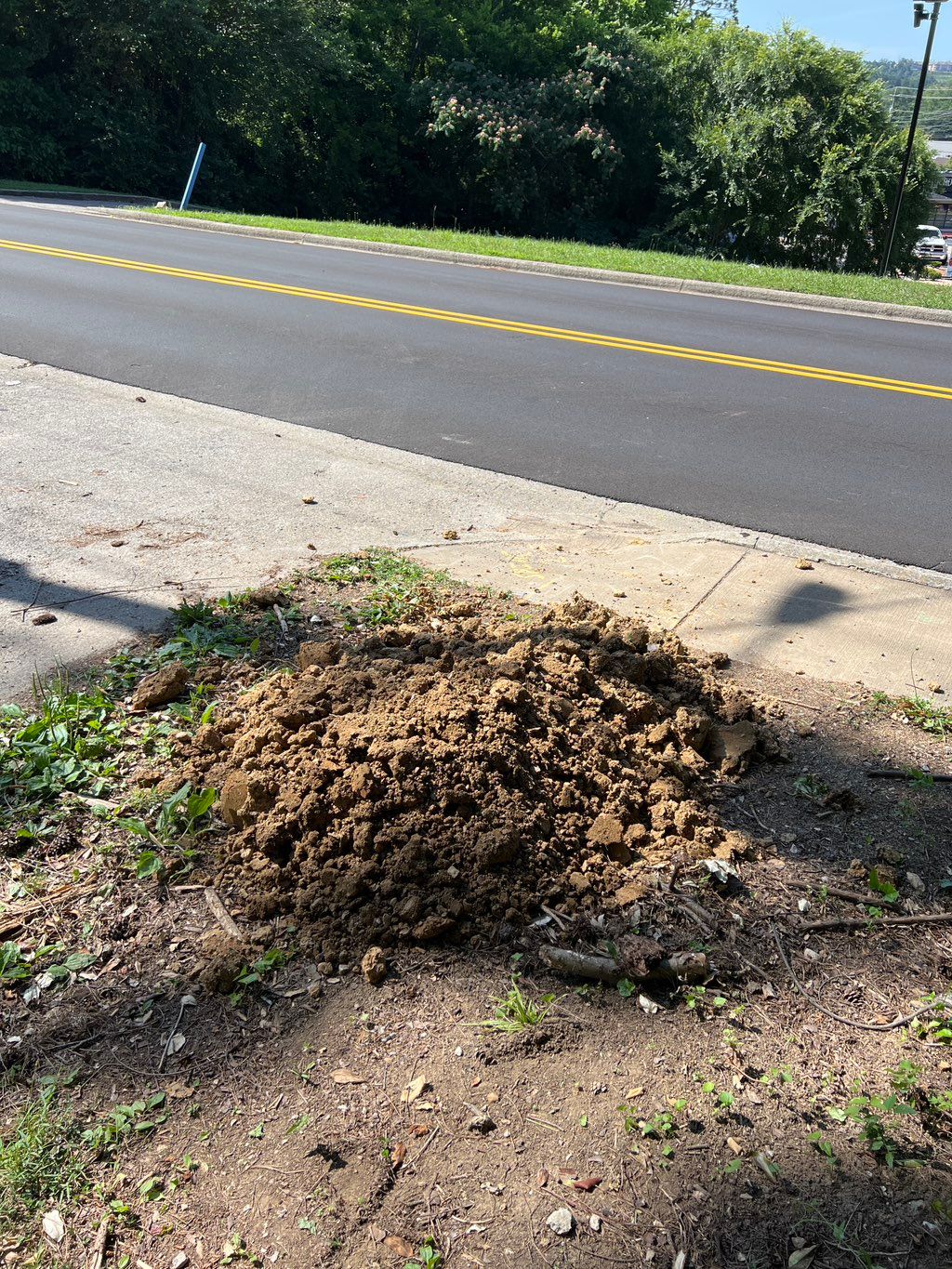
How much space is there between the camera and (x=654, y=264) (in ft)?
55.3

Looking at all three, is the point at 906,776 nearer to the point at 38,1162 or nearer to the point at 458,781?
the point at 458,781

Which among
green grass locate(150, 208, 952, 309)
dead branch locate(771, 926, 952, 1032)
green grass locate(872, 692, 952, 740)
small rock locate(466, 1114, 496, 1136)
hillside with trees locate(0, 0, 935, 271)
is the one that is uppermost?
hillside with trees locate(0, 0, 935, 271)

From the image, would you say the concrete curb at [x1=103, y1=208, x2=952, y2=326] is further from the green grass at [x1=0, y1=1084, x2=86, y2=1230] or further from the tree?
the green grass at [x1=0, y1=1084, x2=86, y2=1230]

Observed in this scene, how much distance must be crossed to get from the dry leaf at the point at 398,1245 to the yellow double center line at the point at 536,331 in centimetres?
867

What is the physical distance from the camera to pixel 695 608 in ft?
15.6

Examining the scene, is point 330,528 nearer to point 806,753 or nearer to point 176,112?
point 806,753

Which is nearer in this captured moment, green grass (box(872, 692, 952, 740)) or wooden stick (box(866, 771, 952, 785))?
wooden stick (box(866, 771, 952, 785))

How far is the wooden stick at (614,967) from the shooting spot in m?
2.68

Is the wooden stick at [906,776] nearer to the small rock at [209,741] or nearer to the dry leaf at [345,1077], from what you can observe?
the dry leaf at [345,1077]

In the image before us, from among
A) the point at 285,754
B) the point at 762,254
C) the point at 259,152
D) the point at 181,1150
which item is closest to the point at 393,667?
the point at 285,754

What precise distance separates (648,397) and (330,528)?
392cm

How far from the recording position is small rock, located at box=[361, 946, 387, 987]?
267 centimetres

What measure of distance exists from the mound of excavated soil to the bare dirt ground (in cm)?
1

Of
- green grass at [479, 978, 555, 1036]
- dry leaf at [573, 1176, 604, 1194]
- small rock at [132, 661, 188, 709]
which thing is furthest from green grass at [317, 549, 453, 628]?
dry leaf at [573, 1176, 604, 1194]
